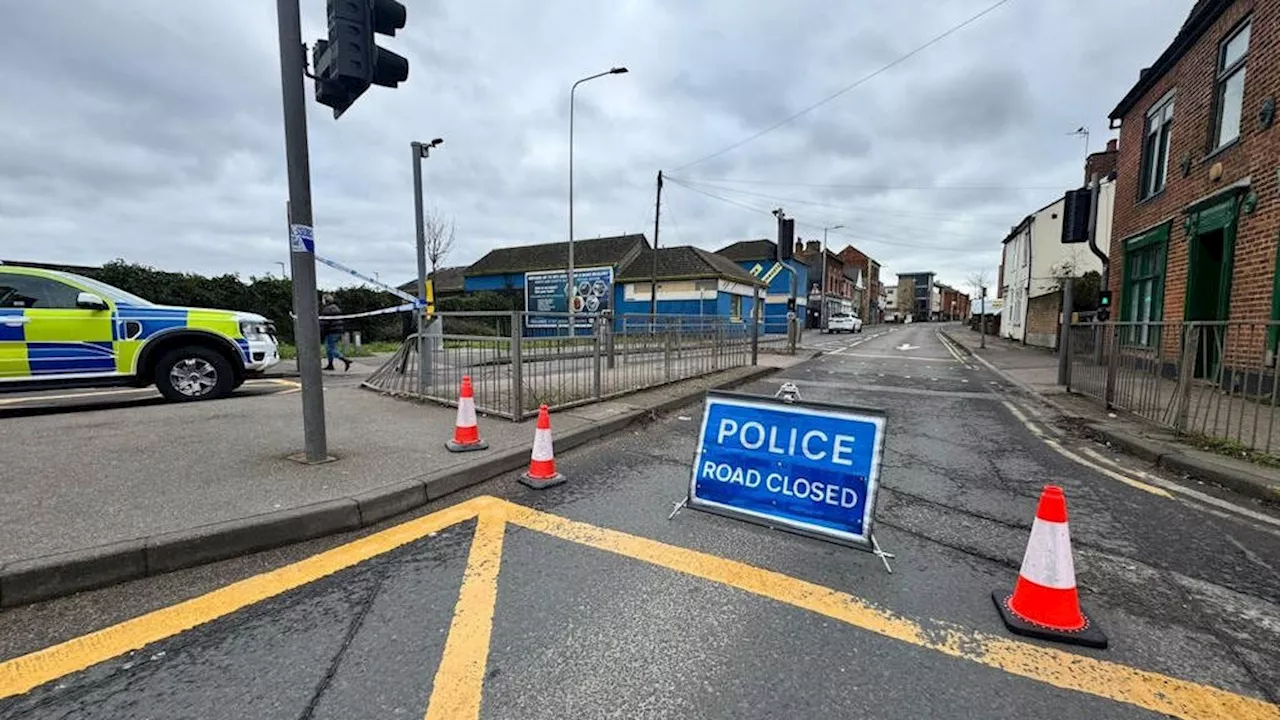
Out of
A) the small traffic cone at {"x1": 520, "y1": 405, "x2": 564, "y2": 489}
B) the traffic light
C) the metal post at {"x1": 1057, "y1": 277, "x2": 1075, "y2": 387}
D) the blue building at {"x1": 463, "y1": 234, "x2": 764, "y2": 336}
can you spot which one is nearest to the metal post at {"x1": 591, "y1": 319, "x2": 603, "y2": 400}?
the small traffic cone at {"x1": 520, "y1": 405, "x2": 564, "y2": 489}

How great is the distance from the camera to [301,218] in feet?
14.9

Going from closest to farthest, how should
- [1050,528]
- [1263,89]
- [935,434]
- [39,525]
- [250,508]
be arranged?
[1050,528] → [39,525] → [250,508] → [935,434] → [1263,89]

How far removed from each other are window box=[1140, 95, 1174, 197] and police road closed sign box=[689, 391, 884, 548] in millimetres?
13315

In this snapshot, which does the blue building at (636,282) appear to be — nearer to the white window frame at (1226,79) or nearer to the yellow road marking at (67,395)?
the white window frame at (1226,79)

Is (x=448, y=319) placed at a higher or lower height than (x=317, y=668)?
higher

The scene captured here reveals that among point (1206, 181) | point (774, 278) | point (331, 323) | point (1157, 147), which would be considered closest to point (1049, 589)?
point (1206, 181)

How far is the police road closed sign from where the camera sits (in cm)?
343

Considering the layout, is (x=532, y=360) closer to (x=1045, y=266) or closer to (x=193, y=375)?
(x=193, y=375)

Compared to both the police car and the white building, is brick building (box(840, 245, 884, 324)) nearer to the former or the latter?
the white building

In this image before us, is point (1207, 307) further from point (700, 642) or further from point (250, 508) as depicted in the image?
point (250, 508)

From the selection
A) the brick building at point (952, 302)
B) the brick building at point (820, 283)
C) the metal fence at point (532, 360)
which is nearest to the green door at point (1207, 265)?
the metal fence at point (532, 360)

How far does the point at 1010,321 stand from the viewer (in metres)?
34.5

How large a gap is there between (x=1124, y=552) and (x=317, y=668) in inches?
185

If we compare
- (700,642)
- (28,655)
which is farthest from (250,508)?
(700,642)
